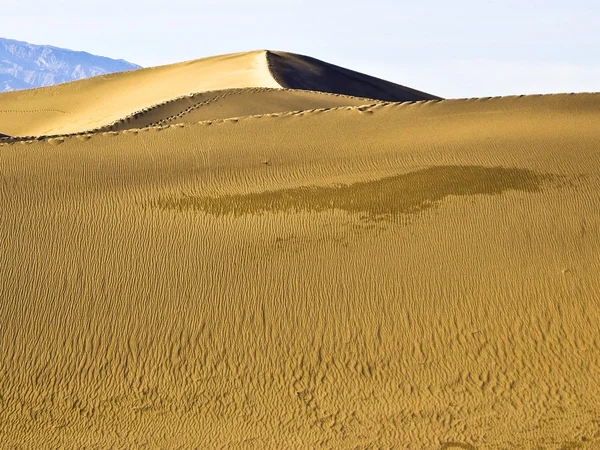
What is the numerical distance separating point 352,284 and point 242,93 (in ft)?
45.7

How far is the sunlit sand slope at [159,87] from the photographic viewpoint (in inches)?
1123

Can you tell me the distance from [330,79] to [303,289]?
25.4 metres

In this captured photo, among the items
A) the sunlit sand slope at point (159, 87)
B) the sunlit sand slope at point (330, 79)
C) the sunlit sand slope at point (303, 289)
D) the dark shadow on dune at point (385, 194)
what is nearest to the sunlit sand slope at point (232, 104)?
the sunlit sand slope at point (159, 87)

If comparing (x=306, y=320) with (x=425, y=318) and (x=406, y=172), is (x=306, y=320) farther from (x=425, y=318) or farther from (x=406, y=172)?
(x=406, y=172)

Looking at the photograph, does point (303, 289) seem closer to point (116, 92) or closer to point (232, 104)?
point (232, 104)

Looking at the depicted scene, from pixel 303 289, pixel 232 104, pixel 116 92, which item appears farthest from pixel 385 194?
pixel 116 92

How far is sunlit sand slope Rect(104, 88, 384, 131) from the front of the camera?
21.0 metres

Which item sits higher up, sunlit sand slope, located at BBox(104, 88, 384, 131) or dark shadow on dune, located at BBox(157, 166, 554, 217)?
sunlit sand slope, located at BBox(104, 88, 384, 131)

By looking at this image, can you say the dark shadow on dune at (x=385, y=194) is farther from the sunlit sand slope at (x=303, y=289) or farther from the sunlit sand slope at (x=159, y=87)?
the sunlit sand slope at (x=159, y=87)

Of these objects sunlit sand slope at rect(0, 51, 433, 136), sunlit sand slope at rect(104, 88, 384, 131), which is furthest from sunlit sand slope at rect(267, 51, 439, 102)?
sunlit sand slope at rect(104, 88, 384, 131)

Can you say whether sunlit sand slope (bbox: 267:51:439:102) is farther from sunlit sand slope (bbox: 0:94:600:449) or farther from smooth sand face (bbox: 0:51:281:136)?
sunlit sand slope (bbox: 0:94:600:449)

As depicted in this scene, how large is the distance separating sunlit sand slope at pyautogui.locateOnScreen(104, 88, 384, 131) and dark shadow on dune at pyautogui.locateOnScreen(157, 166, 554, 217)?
806cm

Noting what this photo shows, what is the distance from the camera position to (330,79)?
116 ft

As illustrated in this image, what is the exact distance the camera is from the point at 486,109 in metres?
15.6
